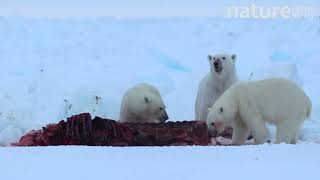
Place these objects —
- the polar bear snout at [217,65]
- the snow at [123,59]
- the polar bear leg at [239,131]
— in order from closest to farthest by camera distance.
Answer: the polar bear leg at [239,131]
the polar bear snout at [217,65]
the snow at [123,59]

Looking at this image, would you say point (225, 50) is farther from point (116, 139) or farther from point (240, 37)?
point (116, 139)

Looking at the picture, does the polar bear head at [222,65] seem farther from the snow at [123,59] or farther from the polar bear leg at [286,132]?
the polar bear leg at [286,132]

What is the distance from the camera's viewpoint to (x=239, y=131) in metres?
4.33

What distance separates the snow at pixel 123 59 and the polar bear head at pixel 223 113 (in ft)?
3.06

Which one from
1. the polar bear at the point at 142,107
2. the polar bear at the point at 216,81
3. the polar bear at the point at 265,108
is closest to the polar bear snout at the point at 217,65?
the polar bear at the point at 216,81

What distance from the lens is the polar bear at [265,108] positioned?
4.08 metres

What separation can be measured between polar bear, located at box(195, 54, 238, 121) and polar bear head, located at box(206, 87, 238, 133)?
1.39 metres

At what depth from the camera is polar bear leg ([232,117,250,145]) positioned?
14.1 feet

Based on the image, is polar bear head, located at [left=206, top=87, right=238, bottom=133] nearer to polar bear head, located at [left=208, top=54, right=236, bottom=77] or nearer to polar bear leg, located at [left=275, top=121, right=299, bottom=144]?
polar bear leg, located at [left=275, top=121, right=299, bottom=144]
